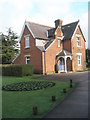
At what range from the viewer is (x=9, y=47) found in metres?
43.4

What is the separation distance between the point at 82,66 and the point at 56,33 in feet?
29.5

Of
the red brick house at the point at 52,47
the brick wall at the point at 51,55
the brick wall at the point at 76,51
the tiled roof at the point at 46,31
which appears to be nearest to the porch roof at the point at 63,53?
the red brick house at the point at 52,47

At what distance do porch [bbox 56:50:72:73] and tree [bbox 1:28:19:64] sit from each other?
15258 millimetres

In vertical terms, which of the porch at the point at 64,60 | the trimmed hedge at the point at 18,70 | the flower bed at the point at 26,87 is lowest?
the flower bed at the point at 26,87

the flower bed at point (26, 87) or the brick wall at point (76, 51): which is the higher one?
the brick wall at point (76, 51)

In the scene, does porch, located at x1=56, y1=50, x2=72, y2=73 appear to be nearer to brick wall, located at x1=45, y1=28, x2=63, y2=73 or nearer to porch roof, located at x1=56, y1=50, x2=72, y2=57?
porch roof, located at x1=56, y1=50, x2=72, y2=57

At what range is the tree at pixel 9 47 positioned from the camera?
1644 inches

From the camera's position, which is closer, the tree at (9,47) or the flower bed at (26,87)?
the flower bed at (26,87)

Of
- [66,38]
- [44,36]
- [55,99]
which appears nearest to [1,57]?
[44,36]

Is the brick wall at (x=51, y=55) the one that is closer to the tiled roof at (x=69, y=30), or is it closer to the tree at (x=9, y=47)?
the tiled roof at (x=69, y=30)

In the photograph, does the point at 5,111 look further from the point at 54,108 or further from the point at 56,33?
the point at 56,33

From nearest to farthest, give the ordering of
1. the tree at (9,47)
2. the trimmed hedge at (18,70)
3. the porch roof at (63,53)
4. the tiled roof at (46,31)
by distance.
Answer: the trimmed hedge at (18,70) → the porch roof at (63,53) → the tiled roof at (46,31) → the tree at (9,47)

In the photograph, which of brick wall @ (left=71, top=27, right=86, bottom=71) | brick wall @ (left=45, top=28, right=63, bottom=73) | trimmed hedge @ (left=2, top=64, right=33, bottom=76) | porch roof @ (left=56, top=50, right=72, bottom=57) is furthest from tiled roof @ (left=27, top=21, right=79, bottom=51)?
trimmed hedge @ (left=2, top=64, right=33, bottom=76)

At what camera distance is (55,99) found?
356 inches
